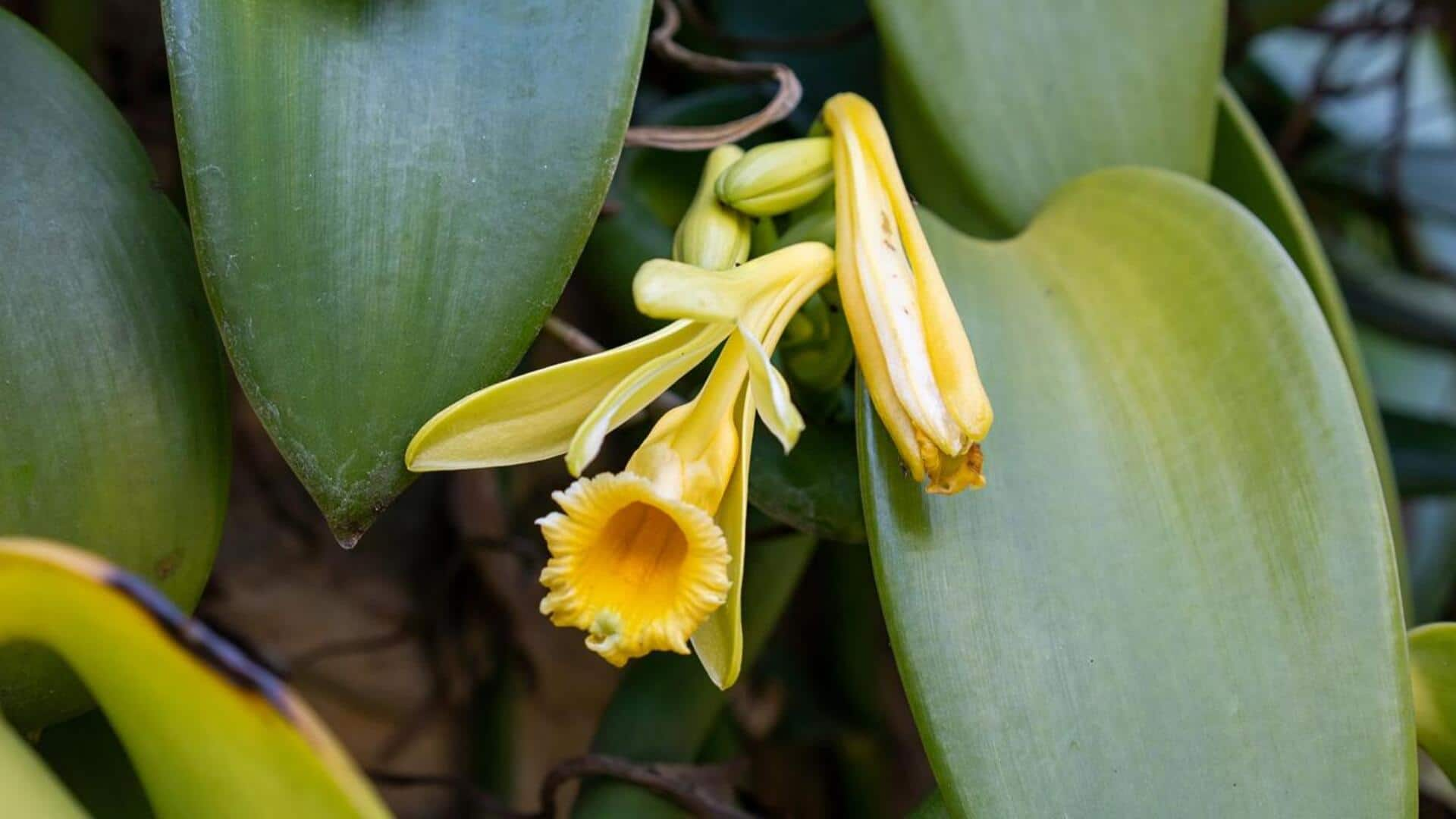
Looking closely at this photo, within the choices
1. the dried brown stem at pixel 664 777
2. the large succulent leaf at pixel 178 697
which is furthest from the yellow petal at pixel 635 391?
the dried brown stem at pixel 664 777

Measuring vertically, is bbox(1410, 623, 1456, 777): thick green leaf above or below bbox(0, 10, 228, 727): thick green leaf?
below

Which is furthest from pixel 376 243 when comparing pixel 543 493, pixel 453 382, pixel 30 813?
pixel 543 493

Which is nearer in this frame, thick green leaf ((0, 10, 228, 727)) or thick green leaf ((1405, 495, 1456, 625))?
thick green leaf ((0, 10, 228, 727))

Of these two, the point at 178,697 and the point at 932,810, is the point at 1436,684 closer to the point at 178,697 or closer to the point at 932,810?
the point at 932,810

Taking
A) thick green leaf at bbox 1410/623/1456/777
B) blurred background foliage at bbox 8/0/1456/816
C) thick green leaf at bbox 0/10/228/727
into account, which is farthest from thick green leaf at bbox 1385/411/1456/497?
thick green leaf at bbox 0/10/228/727

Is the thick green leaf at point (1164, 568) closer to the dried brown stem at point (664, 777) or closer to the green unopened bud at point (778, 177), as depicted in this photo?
the green unopened bud at point (778, 177)

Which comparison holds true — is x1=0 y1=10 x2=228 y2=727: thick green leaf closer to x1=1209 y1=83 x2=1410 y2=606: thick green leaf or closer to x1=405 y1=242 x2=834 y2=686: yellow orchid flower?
x1=405 y1=242 x2=834 y2=686: yellow orchid flower

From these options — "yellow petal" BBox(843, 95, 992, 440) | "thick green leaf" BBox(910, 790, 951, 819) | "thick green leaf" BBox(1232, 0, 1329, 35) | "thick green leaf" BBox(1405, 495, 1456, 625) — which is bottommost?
"thick green leaf" BBox(1405, 495, 1456, 625)

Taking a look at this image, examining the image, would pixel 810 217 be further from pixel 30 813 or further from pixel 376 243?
pixel 30 813
